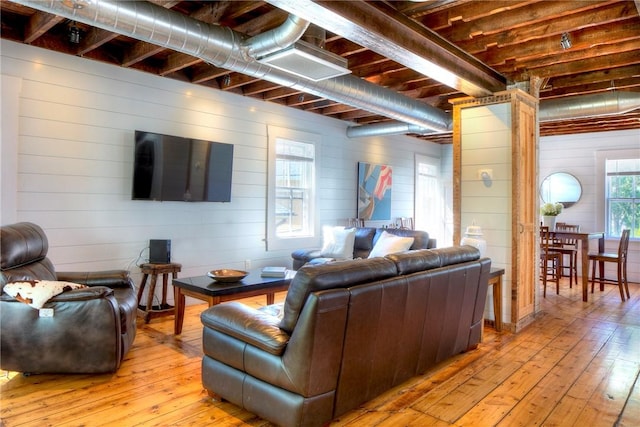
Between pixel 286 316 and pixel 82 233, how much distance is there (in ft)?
9.57

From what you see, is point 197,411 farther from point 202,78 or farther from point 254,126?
point 254,126

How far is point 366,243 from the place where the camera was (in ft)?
19.7

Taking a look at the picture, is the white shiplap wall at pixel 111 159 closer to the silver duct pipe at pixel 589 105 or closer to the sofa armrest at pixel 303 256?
the sofa armrest at pixel 303 256

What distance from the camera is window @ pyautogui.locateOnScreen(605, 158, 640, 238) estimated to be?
7.20 m

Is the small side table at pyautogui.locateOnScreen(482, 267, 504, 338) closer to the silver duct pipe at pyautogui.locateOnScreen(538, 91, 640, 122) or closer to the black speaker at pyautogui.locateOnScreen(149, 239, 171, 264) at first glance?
the silver duct pipe at pyautogui.locateOnScreen(538, 91, 640, 122)

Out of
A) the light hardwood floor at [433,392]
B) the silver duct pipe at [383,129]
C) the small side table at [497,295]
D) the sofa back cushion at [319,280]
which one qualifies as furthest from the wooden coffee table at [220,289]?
the silver duct pipe at [383,129]

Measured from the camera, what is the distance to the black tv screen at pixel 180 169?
4.50m

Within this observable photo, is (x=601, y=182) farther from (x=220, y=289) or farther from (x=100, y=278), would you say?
(x=100, y=278)

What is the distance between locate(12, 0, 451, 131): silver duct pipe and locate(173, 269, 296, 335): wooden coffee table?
1.84 metres

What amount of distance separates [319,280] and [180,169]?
10.5 feet

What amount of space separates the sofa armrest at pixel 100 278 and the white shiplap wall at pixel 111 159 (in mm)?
564

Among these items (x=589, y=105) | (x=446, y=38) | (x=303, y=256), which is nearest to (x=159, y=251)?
(x=303, y=256)

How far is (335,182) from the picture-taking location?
6.84 meters

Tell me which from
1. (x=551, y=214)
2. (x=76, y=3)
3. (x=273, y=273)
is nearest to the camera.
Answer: (x=76, y=3)
